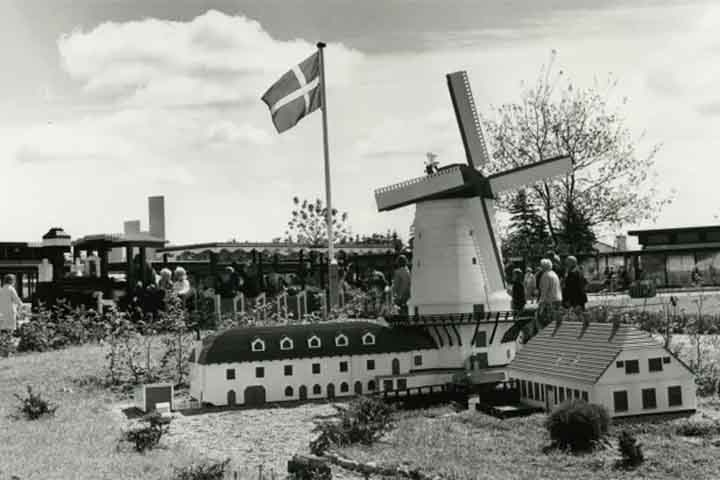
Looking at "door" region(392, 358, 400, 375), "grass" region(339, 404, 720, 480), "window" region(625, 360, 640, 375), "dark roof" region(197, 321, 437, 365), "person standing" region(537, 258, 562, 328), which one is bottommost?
"grass" region(339, 404, 720, 480)

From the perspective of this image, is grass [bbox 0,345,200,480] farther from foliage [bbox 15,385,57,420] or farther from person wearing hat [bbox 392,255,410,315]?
person wearing hat [bbox 392,255,410,315]

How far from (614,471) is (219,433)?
6.22 metres

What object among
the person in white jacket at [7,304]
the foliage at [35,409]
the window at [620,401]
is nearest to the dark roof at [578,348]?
the window at [620,401]

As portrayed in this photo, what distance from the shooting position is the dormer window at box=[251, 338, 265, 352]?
16.6 meters

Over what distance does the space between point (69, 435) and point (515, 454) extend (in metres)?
6.55

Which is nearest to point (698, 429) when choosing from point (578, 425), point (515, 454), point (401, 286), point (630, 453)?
point (578, 425)

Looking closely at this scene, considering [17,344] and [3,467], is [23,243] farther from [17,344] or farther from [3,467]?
[3,467]

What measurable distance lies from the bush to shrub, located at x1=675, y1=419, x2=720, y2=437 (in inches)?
53.3

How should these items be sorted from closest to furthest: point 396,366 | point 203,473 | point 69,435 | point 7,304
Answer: point 203,473 → point 69,435 → point 396,366 → point 7,304

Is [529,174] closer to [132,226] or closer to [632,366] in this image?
[632,366]

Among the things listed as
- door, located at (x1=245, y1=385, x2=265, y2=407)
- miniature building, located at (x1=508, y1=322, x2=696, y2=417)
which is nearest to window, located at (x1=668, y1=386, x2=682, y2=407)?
miniature building, located at (x1=508, y1=322, x2=696, y2=417)

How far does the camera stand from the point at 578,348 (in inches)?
553

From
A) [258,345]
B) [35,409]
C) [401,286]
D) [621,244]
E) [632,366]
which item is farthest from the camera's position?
[621,244]

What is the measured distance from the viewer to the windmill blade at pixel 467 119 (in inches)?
785
